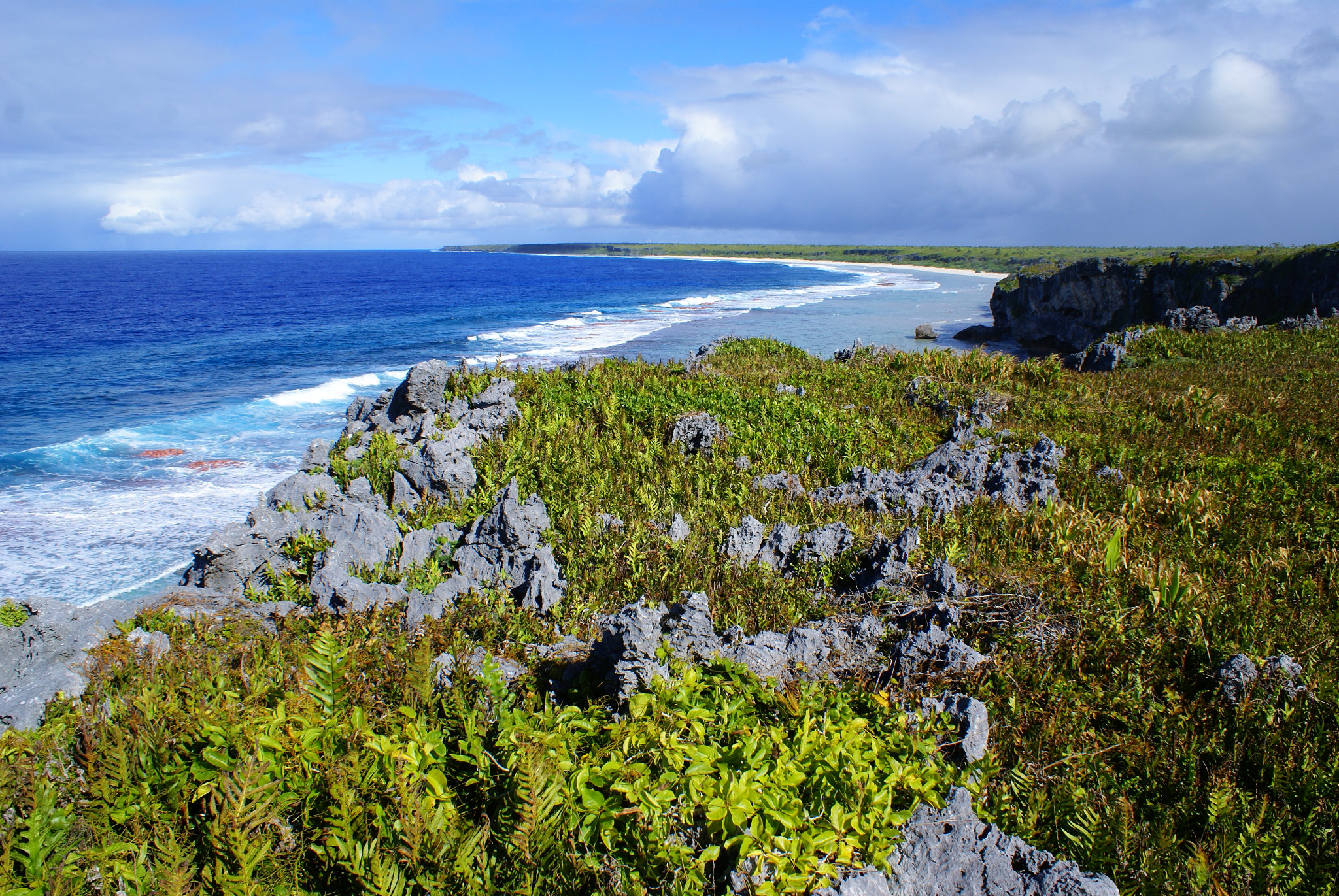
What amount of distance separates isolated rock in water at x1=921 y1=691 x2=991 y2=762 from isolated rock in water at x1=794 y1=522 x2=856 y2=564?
8.81 feet

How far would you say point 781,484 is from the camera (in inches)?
400

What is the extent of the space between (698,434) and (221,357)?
38.3 meters

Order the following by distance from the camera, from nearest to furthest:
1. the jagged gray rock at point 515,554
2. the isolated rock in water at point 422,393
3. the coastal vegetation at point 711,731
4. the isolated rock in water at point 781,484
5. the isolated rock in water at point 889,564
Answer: the coastal vegetation at point 711,731
the isolated rock in water at point 889,564
the jagged gray rock at point 515,554
the isolated rock in water at point 781,484
the isolated rock in water at point 422,393

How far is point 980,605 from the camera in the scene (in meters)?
6.62

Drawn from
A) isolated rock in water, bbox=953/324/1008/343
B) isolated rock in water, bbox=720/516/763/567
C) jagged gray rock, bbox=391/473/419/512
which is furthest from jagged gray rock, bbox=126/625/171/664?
isolated rock in water, bbox=953/324/1008/343

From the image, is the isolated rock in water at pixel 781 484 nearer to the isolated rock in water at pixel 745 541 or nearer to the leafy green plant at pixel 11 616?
the isolated rock in water at pixel 745 541

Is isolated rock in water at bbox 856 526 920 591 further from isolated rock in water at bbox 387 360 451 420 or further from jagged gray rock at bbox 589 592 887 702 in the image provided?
isolated rock in water at bbox 387 360 451 420

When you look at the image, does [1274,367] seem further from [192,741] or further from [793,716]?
[192,741]

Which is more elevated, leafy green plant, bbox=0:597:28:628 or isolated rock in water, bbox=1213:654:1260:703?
leafy green plant, bbox=0:597:28:628

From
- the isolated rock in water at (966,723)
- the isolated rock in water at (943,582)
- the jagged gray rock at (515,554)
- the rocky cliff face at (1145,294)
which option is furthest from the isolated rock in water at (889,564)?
the rocky cliff face at (1145,294)

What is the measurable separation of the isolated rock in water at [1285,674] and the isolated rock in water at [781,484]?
18.1ft

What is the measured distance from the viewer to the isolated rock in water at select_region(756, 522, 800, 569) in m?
7.78

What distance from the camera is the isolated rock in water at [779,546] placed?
778 centimetres

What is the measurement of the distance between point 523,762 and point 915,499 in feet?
23.3
